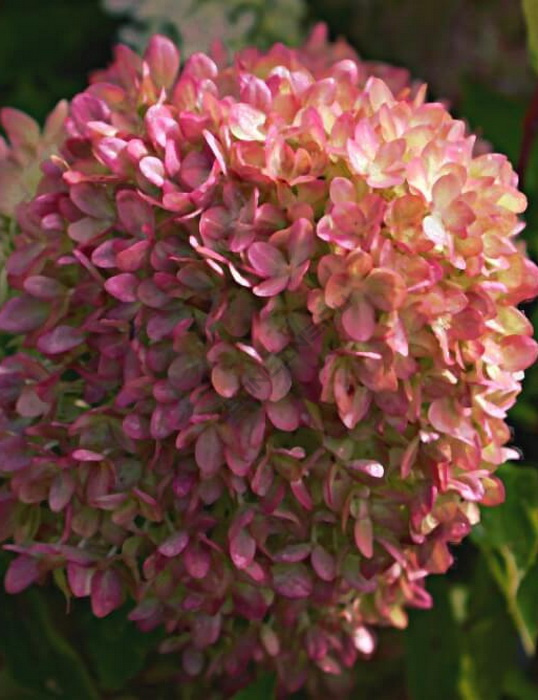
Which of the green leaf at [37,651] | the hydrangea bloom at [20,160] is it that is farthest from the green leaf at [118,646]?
the hydrangea bloom at [20,160]

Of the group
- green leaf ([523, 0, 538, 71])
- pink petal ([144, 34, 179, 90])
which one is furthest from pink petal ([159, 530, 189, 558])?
green leaf ([523, 0, 538, 71])

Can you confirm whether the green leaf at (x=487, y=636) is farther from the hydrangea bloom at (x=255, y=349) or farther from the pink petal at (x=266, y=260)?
the pink petal at (x=266, y=260)

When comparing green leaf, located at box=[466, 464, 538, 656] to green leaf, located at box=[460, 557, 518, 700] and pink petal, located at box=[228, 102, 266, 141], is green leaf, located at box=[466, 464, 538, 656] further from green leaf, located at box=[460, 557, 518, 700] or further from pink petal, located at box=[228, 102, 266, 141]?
pink petal, located at box=[228, 102, 266, 141]

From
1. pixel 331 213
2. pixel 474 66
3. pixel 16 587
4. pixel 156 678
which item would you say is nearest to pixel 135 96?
pixel 331 213

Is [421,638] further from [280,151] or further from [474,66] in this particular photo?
[474,66]

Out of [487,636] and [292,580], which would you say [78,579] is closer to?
[292,580]

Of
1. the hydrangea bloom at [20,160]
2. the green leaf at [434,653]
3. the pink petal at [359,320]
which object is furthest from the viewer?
the green leaf at [434,653]

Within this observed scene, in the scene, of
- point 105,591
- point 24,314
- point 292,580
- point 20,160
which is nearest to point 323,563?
point 292,580
